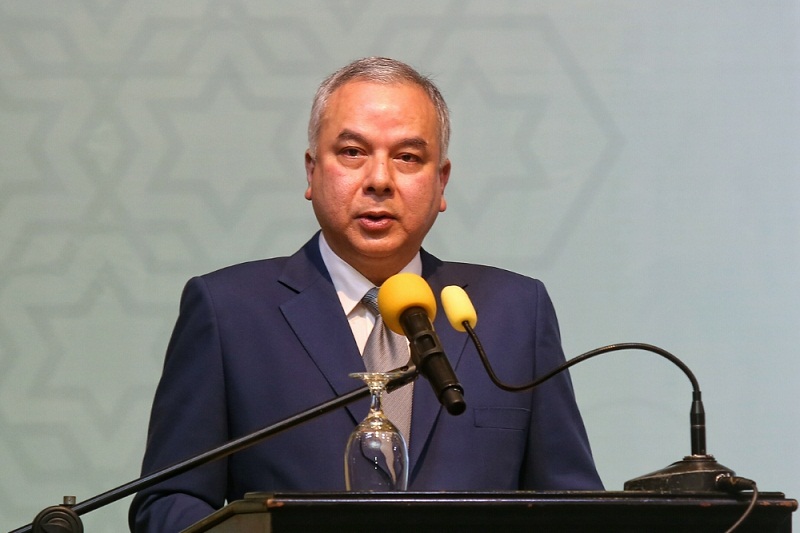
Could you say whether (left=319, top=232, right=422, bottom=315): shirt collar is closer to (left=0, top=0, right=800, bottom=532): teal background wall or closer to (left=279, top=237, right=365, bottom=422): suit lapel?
(left=279, top=237, right=365, bottom=422): suit lapel

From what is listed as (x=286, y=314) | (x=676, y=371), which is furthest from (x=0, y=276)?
(x=676, y=371)

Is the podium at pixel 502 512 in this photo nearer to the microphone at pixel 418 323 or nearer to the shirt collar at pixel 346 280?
the microphone at pixel 418 323

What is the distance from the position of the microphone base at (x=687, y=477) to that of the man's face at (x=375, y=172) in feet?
3.33

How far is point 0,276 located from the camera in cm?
312

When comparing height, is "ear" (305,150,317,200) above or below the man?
above

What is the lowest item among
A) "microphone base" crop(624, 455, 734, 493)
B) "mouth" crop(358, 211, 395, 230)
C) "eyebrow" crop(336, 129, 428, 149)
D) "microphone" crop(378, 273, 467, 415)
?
"microphone base" crop(624, 455, 734, 493)

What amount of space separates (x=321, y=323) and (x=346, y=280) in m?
0.13

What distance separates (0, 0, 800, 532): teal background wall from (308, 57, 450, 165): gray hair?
0.60m

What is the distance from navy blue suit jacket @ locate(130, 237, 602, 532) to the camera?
7.25ft

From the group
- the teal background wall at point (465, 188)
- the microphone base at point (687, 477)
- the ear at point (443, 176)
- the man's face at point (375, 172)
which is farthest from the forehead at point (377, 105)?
the microphone base at point (687, 477)

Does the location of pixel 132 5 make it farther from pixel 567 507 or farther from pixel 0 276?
pixel 567 507

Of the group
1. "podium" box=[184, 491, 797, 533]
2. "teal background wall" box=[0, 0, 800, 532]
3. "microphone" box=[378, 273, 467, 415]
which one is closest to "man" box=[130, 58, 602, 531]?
"teal background wall" box=[0, 0, 800, 532]

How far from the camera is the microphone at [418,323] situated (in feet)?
4.75

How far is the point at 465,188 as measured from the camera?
3100 millimetres
